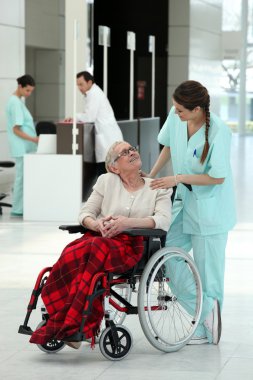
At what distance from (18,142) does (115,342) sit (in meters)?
6.44

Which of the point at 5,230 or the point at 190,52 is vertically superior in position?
the point at 190,52

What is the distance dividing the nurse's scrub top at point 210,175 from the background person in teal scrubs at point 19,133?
580 centimetres

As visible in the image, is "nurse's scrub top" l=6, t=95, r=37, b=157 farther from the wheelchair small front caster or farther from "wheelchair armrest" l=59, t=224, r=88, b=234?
the wheelchair small front caster

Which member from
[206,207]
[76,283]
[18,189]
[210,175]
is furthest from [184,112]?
[18,189]

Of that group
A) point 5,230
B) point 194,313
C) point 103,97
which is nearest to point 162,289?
point 194,313

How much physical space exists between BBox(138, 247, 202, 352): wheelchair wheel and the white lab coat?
20.8ft

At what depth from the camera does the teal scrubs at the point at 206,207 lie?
503cm

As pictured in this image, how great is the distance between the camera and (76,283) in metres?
4.60

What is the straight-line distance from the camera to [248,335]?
5367 millimetres

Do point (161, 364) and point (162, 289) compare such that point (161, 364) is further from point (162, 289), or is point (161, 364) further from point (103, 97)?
point (103, 97)

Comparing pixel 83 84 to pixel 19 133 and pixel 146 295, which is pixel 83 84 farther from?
pixel 146 295

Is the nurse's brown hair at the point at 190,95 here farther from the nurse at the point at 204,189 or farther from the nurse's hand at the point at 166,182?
the nurse's hand at the point at 166,182

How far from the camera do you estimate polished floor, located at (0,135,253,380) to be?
4531mm

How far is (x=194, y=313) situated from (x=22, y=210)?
237 inches
